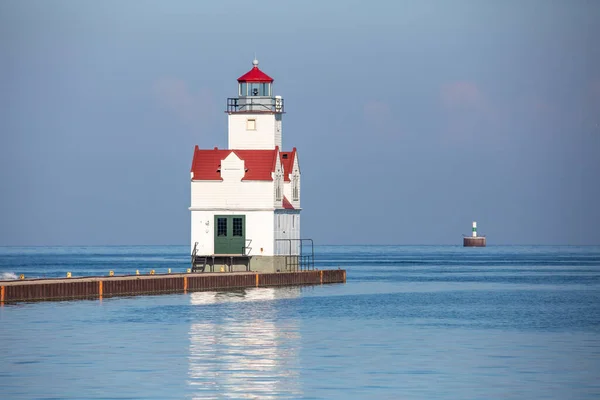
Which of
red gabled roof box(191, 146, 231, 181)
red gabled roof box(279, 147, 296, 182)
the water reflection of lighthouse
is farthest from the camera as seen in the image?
red gabled roof box(279, 147, 296, 182)

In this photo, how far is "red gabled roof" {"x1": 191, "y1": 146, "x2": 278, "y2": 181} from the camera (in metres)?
75.8

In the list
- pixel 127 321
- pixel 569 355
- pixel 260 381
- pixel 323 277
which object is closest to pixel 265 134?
pixel 323 277

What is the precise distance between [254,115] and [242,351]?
38.7 metres

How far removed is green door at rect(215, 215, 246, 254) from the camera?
249 feet

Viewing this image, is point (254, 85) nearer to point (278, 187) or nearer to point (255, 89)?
point (255, 89)

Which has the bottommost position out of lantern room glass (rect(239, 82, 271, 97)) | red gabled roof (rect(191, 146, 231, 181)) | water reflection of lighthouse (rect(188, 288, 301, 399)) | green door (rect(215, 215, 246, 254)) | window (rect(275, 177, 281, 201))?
water reflection of lighthouse (rect(188, 288, 301, 399))

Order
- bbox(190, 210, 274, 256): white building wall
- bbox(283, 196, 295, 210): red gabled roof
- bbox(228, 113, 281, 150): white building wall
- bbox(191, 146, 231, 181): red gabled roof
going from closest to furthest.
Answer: bbox(190, 210, 274, 256): white building wall
bbox(191, 146, 231, 181): red gabled roof
bbox(228, 113, 281, 150): white building wall
bbox(283, 196, 295, 210): red gabled roof

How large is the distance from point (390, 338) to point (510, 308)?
2185cm

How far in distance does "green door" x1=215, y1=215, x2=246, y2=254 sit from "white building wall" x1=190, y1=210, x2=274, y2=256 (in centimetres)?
25

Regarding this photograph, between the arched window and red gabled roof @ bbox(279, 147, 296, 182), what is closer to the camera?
the arched window

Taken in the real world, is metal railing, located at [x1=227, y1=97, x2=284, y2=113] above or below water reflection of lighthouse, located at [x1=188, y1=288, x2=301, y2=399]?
above

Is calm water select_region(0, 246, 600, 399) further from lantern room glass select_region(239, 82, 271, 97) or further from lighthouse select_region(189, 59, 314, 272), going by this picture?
lantern room glass select_region(239, 82, 271, 97)

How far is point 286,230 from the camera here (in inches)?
3098

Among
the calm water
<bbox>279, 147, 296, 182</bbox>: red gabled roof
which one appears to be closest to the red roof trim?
<bbox>279, 147, 296, 182</bbox>: red gabled roof
